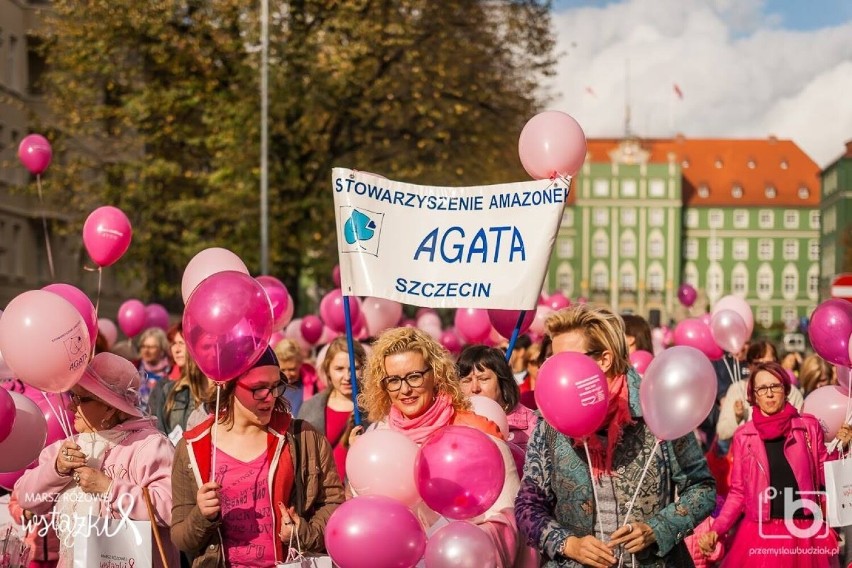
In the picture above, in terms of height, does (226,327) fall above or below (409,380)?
above

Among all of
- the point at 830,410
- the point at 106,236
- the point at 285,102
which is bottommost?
the point at 830,410

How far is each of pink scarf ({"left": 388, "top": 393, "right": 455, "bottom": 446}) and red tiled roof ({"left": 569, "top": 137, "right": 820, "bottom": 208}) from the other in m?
116

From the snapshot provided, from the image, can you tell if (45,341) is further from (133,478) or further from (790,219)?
(790,219)

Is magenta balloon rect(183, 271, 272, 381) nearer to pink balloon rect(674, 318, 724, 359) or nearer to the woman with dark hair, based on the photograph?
the woman with dark hair

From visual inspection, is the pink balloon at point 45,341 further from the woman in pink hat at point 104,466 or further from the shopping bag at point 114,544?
the shopping bag at point 114,544

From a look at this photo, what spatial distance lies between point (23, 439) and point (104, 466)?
0.55 metres

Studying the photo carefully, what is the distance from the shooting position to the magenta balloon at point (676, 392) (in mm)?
4750

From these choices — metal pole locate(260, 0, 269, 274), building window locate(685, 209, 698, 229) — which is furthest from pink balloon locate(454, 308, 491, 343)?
building window locate(685, 209, 698, 229)

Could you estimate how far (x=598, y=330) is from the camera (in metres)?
4.90

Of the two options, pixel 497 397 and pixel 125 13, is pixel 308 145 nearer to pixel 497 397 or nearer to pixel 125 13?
pixel 125 13

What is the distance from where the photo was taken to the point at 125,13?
25.2 m

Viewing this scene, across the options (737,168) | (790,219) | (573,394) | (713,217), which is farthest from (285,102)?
(737,168)

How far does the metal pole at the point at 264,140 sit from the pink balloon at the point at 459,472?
62.9ft

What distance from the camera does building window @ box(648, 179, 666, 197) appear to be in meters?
116
